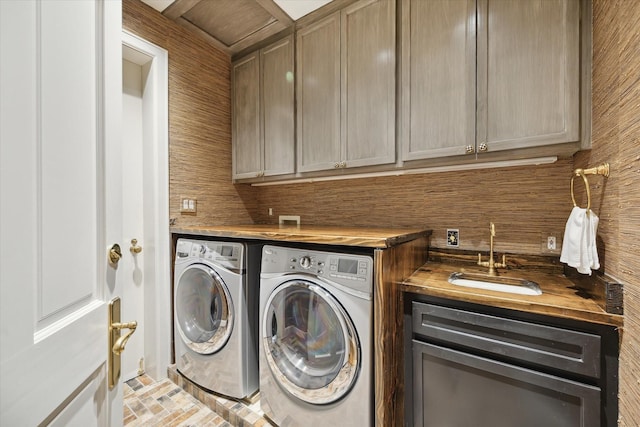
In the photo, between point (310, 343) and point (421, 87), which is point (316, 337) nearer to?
point (310, 343)

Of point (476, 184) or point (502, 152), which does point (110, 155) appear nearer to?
point (502, 152)

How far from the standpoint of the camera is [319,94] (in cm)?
200

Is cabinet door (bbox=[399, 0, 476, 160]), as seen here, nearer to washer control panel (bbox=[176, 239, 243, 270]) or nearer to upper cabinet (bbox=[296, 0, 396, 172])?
upper cabinet (bbox=[296, 0, 396, 172])

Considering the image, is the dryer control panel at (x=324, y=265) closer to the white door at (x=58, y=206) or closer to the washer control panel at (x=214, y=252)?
the washer control panel at (x=214, y=252)

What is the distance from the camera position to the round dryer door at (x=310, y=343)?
4.17 ft

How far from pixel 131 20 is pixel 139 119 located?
A: 0.65 m

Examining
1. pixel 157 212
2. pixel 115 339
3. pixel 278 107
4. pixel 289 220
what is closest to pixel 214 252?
pixel 157 212

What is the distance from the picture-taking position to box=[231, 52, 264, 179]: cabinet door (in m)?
2.36

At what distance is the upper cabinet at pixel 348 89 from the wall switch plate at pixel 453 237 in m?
0.66

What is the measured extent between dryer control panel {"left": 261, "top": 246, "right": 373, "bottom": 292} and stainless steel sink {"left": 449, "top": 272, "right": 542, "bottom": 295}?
521mm

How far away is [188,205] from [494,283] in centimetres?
219

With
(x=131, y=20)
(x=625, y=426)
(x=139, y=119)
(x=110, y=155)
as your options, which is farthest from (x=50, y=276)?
(x=131, y=20)

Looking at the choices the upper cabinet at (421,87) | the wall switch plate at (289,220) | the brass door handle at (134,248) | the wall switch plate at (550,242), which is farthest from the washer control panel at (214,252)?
the wall switch plate at (550,242)

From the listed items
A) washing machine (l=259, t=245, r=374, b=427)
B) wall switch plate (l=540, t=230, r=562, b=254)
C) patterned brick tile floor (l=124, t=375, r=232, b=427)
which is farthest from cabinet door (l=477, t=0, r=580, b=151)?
patterned brick tile floor (l=124, t=375, r=232, b=427)
